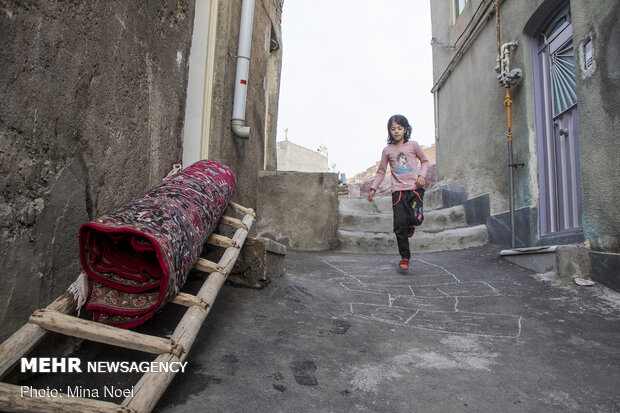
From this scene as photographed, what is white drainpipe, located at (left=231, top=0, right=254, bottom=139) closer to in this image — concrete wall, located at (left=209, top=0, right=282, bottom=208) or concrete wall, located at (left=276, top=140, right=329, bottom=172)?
concrete wall, located at (left=209, top=0, right=282, bottom=208)

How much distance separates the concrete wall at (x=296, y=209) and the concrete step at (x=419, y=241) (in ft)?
1.17

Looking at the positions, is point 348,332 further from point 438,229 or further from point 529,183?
point 438,229

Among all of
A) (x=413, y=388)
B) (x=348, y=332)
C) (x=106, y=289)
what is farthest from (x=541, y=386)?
(x=106, y=289)

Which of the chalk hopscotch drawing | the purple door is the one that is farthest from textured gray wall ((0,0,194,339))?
the purple door

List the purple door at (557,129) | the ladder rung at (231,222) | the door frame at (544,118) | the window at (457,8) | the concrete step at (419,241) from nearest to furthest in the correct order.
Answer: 1. the ladder rung at (231,222)
2. the purple door at (557,129)
3. the door frame at (544,118)
4. the concrete step at (419,241)
5. the window at (457,8)

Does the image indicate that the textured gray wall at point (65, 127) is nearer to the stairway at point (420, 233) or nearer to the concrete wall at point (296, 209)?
the concrete wall at point (296, 209)

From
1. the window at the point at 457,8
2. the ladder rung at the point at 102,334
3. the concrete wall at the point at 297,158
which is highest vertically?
the concrete wall at the point at 297,158

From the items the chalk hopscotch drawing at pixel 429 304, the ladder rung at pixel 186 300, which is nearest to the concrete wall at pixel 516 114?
the chalk hopscotch drawing at pixel 429 304

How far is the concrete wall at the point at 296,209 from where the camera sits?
4.54m

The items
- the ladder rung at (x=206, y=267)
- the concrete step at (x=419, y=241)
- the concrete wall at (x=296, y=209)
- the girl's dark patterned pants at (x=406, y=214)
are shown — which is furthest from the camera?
the concrete step at (x=419, y=241)

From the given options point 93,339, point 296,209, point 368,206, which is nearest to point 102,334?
point 93,339

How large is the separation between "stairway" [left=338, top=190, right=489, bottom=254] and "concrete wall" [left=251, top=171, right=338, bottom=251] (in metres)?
0.38

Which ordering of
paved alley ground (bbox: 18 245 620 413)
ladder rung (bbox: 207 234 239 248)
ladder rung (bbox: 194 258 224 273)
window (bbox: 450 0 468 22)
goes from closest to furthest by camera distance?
1. paved alley ground (bbox: 18 245 620 413)
2. ladder rung (bbox: 194 258 224 273)
3. ladder rung (bbox: 207 234 239 248)
4. window (bbox: 450 0 468 22)

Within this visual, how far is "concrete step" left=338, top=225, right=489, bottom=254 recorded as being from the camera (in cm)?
474
